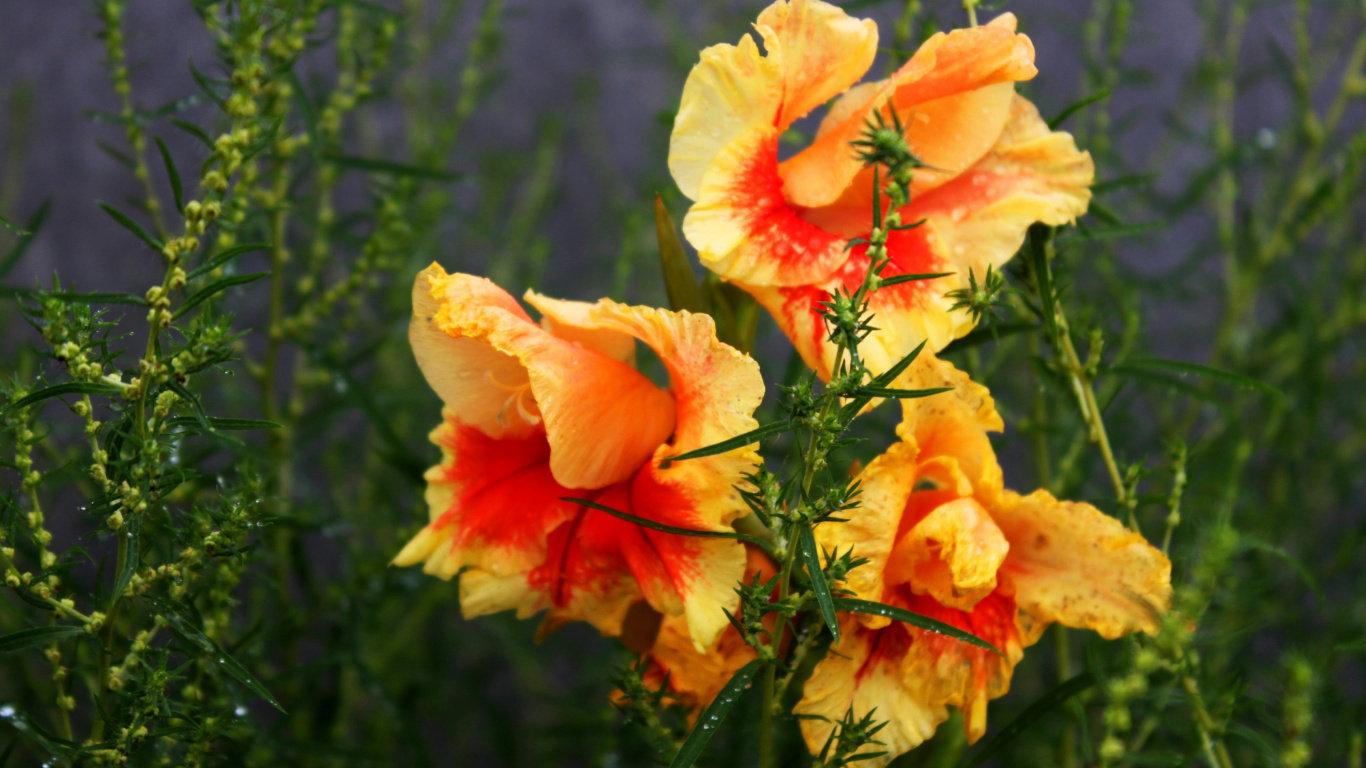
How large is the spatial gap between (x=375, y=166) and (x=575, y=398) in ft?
1.00

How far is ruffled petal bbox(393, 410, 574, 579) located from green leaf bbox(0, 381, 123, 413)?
0.46ft

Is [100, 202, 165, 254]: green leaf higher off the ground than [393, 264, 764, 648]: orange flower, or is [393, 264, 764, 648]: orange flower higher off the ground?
[100, 202, 165, 254]: green leaf

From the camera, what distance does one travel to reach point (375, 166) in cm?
63

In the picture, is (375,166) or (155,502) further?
(375,166)

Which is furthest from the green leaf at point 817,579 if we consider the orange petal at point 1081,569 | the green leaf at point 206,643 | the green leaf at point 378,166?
the green leaf at point 378,166

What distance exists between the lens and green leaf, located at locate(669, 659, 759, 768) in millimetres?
372

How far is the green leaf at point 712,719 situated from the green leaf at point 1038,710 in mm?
131

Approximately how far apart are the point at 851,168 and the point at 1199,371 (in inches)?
7.6

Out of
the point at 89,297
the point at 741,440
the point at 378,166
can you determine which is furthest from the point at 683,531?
the point at 378,166

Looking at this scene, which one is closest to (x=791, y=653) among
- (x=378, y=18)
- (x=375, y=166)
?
(x=375, y=166)

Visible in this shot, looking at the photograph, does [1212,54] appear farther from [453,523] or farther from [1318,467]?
[453,523]

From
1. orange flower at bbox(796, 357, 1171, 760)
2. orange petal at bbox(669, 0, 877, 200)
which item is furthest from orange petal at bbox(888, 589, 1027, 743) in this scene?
orange petal at bbox(669, 0, 877, 200)

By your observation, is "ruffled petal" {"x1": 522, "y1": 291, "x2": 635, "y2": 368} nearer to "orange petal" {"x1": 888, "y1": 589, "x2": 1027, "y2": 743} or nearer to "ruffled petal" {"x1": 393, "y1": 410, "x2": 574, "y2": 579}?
"ruffled petal" {"x1": 393, "y1": 410, "x2": 574, "y2": 579}

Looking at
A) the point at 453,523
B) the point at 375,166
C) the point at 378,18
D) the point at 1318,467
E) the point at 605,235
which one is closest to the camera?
the point at 453,523
